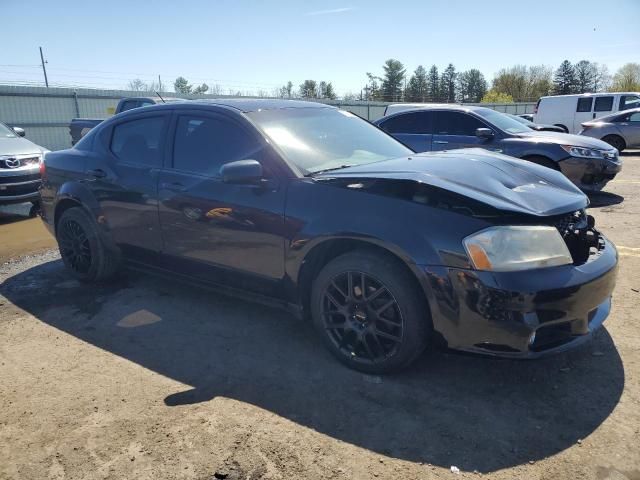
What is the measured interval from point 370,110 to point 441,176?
2755 centimetres

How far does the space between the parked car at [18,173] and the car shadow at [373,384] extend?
14.3ft

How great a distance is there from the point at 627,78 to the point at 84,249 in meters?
76.1

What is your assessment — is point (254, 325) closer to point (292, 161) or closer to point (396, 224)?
point (292, 161)

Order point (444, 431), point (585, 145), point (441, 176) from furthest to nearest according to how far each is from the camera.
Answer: point (585, 145)
point (441, 176)
point (444, 431)

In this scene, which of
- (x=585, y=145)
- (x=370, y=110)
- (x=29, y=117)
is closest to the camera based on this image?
(x=585, y=145)

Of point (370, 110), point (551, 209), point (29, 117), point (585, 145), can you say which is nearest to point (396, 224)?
point (551, 209)

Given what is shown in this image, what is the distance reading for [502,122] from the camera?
27.7ft

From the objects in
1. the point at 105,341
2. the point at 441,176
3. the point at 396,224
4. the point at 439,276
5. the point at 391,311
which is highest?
the point at 441,176

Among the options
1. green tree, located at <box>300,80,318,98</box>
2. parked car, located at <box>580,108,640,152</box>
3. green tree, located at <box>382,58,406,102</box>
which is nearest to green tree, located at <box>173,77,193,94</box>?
green tree, located at <box>300,80,318,98</box>

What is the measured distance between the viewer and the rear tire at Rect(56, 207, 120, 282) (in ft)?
14.7

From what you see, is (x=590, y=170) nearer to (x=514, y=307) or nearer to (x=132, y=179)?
(x=514, y=307)

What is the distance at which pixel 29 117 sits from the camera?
16.5 m

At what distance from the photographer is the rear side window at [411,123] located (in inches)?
340

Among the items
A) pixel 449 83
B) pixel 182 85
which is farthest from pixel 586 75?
pixel 182 85
